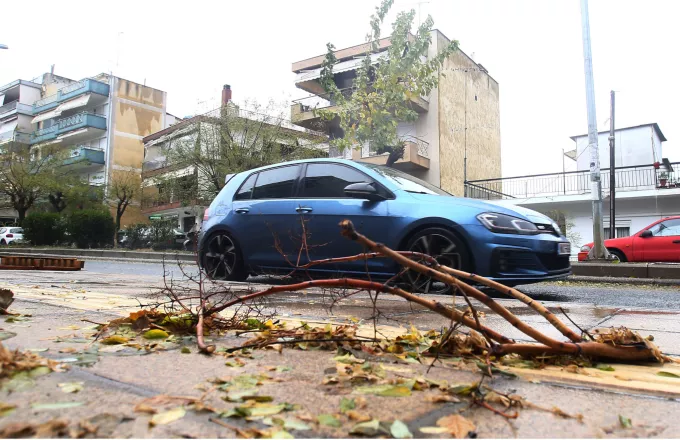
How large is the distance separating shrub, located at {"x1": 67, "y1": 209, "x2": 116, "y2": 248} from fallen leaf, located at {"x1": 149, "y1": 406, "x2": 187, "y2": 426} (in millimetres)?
24866

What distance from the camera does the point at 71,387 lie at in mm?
1189

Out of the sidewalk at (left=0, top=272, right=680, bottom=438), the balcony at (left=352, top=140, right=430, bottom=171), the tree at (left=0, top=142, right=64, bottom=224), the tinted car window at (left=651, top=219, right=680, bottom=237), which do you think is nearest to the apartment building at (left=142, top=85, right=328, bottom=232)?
the balcony at (left=352, top=140, right=430, bottom=171)

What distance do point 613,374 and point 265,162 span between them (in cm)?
1968

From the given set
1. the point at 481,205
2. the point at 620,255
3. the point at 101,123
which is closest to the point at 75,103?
the point at 101,123

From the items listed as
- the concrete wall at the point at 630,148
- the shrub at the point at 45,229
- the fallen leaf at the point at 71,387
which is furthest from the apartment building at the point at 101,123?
the fallen leaf at the point at 71,387

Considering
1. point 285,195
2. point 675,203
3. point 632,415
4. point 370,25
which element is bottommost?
point 632,415

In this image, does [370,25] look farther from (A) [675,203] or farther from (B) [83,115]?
(B) [83,115]

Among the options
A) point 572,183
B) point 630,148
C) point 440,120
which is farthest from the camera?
point 630,148

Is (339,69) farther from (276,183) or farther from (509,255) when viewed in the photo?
(509,255)

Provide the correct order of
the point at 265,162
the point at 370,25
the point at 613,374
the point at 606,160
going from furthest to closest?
the point at 606,160, the point at 265,162, the point at 370,25, the point at 613,374

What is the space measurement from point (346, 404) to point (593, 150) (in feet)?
34.3

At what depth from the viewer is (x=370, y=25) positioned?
1647cm

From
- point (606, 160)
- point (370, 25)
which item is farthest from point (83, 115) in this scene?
point (606, 160)

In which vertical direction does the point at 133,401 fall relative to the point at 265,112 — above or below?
below
